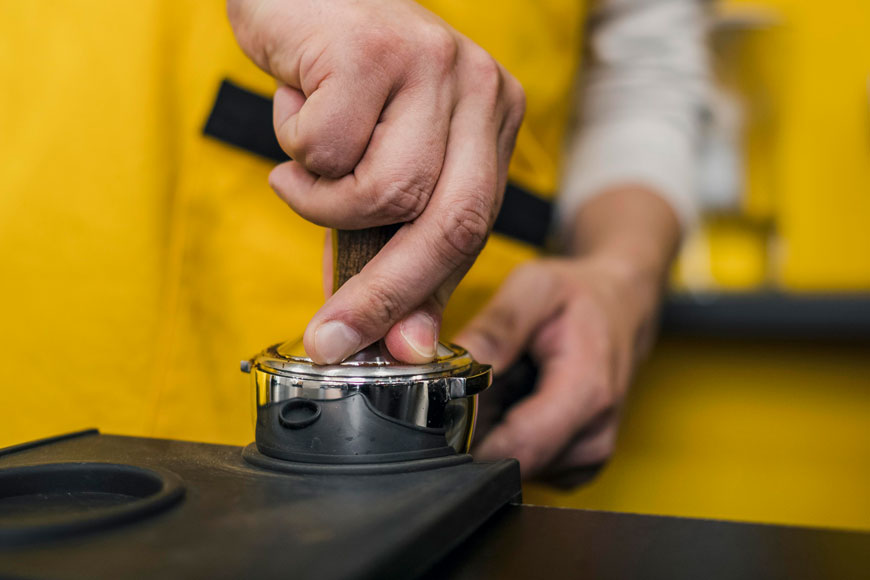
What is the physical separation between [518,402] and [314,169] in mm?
272

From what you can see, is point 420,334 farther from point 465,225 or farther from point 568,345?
point 568,345

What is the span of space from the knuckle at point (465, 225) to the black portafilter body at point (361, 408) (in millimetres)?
52

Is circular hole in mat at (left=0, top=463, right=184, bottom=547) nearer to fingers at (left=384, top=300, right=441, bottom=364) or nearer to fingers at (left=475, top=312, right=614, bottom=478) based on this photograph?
fingers at (left=384, top=300, right=441, bottom=364)

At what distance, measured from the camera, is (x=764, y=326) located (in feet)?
3.00

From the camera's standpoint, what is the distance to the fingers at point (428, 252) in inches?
13.7

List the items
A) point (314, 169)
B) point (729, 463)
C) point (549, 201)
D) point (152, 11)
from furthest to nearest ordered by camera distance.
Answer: point (729, 463)
point (549, 201)
point (152, 11)
point (314, 169)

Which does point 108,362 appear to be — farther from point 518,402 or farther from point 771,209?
point 771,209

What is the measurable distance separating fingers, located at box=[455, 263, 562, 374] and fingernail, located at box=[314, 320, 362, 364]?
0.18 meters

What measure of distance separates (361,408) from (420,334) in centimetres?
5

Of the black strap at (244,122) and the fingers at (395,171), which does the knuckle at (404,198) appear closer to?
the fingers at (395,171)

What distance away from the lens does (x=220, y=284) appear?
601mm

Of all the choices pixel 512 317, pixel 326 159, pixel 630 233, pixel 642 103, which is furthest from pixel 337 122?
pixel 642 103

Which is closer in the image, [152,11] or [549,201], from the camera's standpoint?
[152,11]

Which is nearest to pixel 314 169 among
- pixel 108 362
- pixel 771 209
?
pixel 108 362
